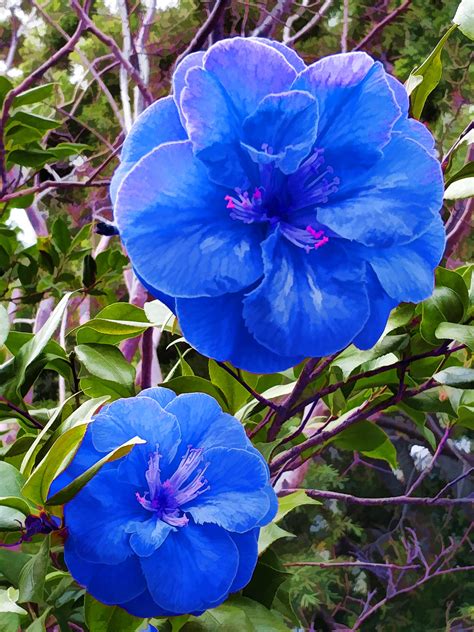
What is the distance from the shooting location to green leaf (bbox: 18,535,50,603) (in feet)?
1.05

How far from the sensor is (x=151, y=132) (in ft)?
1.04

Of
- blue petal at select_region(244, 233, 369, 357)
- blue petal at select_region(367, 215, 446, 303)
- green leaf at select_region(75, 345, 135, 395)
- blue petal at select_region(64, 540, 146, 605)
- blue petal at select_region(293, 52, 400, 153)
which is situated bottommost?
green leaf at select_region(75, 345, 135, 395)

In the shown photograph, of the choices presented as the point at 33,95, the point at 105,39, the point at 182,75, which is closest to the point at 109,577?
the point at 182,75

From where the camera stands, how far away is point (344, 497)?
866mm

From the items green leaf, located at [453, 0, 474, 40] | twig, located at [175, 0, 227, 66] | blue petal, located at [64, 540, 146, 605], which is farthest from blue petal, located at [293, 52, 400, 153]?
twig, located at [175, 0, 227, 66]

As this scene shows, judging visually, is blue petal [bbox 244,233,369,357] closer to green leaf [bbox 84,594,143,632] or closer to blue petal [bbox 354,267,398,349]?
blue petal [bbox 354,267,398,349]

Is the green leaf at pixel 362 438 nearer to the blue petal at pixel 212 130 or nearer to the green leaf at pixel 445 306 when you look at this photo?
the green leaf at pixel 445 306

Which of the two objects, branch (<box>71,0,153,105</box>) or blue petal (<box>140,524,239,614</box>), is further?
branch (<box>71,0,153,105</box>)

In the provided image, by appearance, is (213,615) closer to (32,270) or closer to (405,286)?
(405,286)

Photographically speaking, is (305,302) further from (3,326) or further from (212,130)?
(3,326)

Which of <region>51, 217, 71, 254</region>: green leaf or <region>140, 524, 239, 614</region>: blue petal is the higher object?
<region>140, 524, 239, 614</region>: blue petal

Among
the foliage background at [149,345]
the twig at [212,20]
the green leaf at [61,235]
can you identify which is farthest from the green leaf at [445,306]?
the green leaf at [61,235]

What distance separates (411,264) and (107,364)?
24cm

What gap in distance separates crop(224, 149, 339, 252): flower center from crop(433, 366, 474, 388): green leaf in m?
0.15
